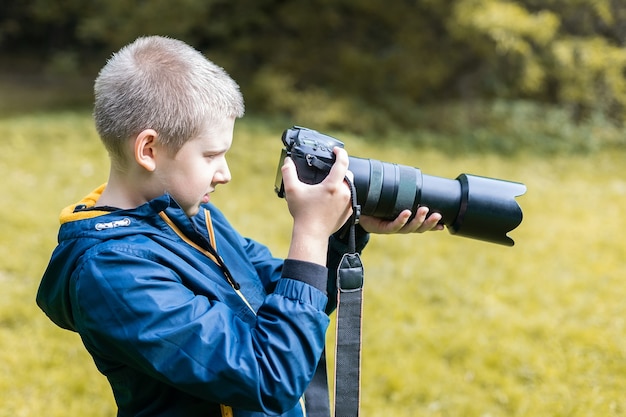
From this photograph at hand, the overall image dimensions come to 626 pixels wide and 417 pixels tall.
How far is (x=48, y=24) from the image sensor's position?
A: 15.4 metres

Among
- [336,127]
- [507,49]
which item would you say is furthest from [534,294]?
[336,127]

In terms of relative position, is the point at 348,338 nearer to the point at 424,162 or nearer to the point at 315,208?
the point at 315,208

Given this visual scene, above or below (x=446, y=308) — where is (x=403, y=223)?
below

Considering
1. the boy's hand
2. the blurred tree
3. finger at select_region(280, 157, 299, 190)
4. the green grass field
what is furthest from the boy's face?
the blurred tree

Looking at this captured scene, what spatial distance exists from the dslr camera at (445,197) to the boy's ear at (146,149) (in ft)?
1.14

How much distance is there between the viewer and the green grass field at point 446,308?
325 centimetres

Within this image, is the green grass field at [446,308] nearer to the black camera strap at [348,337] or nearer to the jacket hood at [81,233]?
the black camera strap at [348,337]

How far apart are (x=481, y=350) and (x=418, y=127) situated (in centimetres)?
571

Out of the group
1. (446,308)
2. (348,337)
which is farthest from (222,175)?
(446,308)

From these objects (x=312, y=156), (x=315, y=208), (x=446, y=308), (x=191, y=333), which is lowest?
(x=191, y=333)

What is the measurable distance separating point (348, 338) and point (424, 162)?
5992mm

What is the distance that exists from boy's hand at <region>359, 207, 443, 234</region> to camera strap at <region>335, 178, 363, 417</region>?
0.21 meters

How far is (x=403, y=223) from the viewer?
180cm

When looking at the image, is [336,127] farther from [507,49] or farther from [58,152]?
[58,152]
